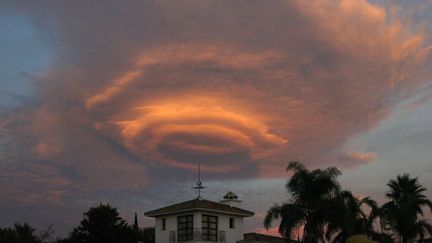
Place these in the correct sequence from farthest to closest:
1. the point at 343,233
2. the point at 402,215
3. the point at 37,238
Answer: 1. the point at 37,238
2. the point at 402,215
3. the point at 343,233

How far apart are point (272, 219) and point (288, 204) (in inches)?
68.1

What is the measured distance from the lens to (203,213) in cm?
5178

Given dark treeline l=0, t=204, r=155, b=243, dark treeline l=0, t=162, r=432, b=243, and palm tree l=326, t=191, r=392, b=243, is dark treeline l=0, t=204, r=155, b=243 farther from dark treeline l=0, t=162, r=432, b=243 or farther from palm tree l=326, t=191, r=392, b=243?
palm tree l=326, t=191, r=392, b=243

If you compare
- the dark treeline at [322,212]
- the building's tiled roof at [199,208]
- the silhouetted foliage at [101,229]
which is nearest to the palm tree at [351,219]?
the dark treeline at [322,212]

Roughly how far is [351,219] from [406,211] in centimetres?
1191

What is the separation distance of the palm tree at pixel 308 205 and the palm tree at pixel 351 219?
53cm

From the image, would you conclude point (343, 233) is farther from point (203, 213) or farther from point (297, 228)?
point (203, 213)

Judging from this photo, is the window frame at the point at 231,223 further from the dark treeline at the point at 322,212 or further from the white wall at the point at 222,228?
the dark treeline at the point at 322,212

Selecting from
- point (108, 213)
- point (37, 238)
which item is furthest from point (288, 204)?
point (37, 238)

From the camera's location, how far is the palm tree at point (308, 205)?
41.4m

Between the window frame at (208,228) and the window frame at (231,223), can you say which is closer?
the window frame at (208,228)

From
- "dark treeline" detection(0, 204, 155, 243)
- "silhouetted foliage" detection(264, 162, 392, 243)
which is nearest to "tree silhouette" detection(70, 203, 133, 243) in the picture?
"dark treeline" detection(0, 204, 155, 243)

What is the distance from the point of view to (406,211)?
51.3m

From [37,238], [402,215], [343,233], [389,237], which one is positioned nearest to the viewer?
[343,233]
